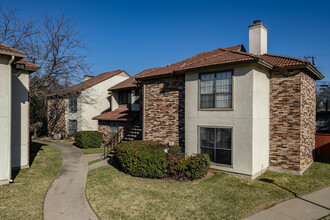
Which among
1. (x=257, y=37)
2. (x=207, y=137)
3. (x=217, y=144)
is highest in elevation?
(x=257, y=37)

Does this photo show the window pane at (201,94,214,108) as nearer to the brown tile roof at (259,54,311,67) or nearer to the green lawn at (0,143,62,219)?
the brown tile roof at (259,54,311,67)

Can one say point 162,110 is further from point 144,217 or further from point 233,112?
point 144,217

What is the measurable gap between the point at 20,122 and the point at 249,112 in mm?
10351

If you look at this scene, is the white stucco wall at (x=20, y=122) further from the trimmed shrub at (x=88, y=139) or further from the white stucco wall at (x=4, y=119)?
the trimmed shrub at (x=88, y=139)

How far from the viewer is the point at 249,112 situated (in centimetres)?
920

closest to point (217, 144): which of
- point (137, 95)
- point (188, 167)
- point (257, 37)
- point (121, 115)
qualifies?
point (188, 167)

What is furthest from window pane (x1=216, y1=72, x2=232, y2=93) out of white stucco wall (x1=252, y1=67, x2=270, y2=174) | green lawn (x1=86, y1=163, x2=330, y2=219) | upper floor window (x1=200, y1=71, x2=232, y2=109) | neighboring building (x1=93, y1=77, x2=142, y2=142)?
neighboring building (x1=93, y1=77, x2=142, y2=142)

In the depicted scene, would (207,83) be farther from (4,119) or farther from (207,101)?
(4,119)

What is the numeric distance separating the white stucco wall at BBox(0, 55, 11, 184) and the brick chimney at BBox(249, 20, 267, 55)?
464 inches

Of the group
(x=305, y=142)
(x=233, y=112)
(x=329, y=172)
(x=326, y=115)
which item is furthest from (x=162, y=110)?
(x=326, y=115)

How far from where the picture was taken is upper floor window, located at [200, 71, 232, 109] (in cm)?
986

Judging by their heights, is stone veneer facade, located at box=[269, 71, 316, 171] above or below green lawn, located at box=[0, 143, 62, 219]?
above

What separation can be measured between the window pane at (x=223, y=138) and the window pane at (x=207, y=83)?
1911 millimetres

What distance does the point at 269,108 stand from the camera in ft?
34.4
